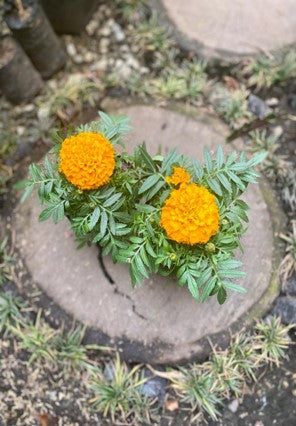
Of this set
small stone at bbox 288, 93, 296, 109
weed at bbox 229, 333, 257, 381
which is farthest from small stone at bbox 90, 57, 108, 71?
weed at bbox 229, 333, 257, 381

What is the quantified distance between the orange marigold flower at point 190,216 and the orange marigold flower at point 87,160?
0.25m

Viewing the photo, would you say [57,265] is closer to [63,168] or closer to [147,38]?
[63,168]

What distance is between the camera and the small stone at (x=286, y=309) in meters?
2.65

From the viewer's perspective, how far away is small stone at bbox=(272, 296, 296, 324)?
104 inches

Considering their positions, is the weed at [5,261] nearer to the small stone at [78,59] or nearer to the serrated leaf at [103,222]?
the serrated leaf at [103,222]

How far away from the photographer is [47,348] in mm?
2633

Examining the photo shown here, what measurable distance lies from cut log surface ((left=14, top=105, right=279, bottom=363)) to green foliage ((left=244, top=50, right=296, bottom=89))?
0.70 m

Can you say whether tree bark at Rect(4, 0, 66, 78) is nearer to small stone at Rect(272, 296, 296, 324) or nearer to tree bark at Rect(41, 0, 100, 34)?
tree bark at Rect(41, 0, 100, 34)

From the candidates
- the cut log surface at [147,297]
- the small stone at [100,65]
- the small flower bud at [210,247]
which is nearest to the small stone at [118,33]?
the small stone at [100,65]

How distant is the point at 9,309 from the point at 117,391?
66 cm

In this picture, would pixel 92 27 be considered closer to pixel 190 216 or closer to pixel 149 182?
pixel 149 182

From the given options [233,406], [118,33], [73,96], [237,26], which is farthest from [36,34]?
[233,406]

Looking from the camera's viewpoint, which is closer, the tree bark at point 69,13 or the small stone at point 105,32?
the tree bark at point 69,13

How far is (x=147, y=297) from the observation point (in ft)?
8.39
